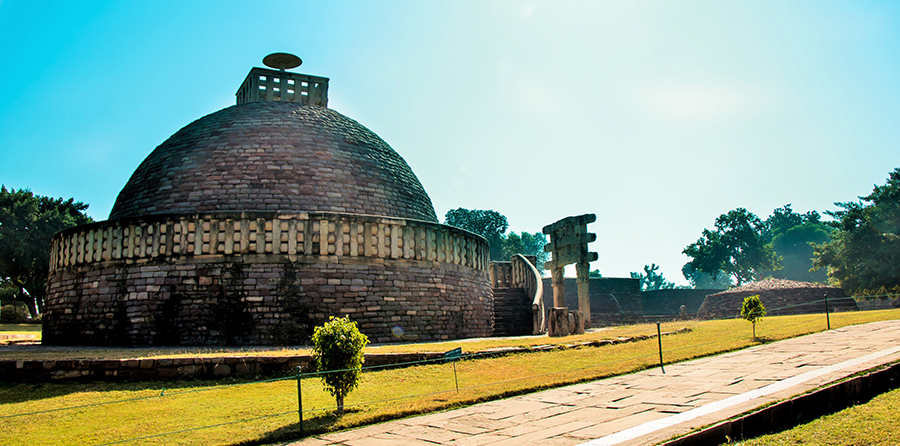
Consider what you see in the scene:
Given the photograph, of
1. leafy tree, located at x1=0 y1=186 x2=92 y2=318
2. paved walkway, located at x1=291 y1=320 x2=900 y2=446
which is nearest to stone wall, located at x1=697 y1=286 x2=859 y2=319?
paved walkway, located at x1=291 y1=320 x2=900 y2=446

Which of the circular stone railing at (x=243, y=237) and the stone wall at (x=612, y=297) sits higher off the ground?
the circular stone railing at (x=243, y=237)

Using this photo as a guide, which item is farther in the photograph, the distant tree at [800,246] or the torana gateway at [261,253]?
the distant tree at [800,246]

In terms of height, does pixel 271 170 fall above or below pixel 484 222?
below

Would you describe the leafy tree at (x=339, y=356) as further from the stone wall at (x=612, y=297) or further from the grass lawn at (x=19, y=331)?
the stone wall at (x=612, y=297)

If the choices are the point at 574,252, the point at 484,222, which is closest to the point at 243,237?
the point at 574,252

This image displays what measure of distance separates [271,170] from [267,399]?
9.89 m

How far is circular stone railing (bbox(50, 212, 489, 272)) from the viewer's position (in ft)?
44.0

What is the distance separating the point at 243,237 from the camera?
13359mm

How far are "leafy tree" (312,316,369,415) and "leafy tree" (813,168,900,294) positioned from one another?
36397 millimetres

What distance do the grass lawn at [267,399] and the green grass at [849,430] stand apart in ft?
9.04

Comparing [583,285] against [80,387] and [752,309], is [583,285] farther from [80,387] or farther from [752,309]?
[80,387]

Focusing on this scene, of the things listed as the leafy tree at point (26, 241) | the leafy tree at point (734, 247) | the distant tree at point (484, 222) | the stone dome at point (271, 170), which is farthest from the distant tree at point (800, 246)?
the leafy tree at point (26, 241)

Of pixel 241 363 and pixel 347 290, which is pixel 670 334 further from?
pixel 241 363

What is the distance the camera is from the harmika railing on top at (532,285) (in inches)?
708
